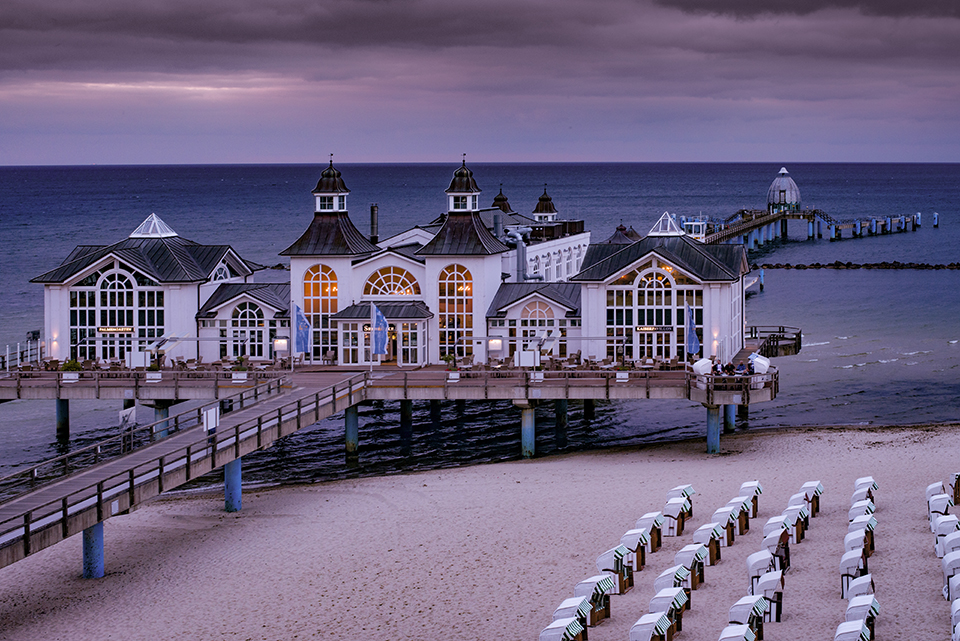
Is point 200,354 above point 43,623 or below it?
above

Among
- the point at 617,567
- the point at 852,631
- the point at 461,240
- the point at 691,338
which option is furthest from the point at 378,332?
the point at 852,631

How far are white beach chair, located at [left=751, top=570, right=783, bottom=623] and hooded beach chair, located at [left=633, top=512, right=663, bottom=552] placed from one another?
461 cm

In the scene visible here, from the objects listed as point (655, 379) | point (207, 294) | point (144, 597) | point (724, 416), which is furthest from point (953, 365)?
point (144, 597)

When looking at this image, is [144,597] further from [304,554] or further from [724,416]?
[724,416]

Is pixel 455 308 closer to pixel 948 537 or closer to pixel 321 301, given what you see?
pixel 321 301

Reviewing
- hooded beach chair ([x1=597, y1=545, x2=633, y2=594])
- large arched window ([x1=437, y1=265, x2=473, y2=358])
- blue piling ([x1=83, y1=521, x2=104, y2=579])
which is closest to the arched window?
large arched window ([x1=437, y1=265, x2=473, y2=358])

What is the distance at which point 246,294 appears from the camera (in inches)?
1875

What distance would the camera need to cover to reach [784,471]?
3619 cm

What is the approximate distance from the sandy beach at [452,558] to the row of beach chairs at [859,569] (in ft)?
1.31

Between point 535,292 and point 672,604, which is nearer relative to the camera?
point 672,604

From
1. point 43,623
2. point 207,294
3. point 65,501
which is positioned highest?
point 207,294

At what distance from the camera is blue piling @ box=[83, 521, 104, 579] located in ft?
89.8

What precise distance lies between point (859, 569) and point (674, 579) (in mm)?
3437

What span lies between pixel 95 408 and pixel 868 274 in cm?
7578
